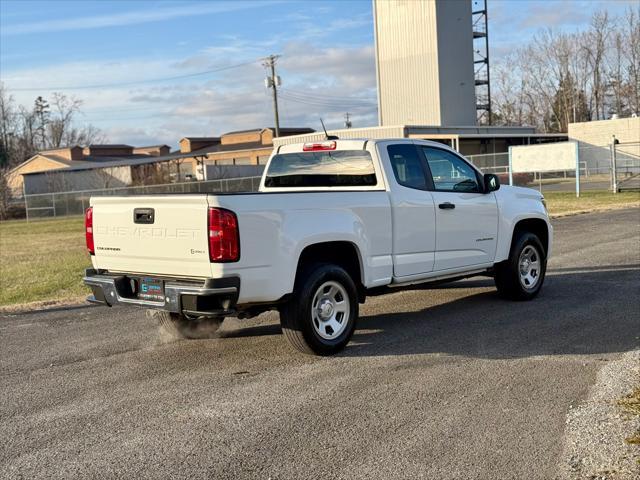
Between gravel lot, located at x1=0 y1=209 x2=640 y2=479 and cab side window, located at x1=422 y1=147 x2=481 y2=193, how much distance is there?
1484 mm

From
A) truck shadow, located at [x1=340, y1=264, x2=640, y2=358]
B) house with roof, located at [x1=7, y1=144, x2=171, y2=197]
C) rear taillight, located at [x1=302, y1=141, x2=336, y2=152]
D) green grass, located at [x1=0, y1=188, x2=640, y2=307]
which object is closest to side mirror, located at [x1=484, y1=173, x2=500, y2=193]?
truck shadow, located at [x1=340, y1=264, x2=640, y2=358]

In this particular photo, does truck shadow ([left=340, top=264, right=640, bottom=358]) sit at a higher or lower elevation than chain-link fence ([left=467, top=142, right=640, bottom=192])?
lower

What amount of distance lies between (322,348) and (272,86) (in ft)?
174

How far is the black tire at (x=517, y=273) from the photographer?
8.79 meters

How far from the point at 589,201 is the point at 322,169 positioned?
22158 mm

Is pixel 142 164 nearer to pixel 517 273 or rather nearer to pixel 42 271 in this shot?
pixel 42 271

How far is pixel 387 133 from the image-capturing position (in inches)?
1854

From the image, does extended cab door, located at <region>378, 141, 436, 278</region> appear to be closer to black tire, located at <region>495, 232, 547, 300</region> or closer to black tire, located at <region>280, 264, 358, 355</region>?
black tire, located at <region>280, 264, 358, 355</region>

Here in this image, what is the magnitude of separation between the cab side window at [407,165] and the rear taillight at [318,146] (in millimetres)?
633

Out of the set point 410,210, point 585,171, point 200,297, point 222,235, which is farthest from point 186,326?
point 585,171

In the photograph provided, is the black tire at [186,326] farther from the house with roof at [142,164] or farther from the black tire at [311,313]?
the house with roof at [142,164]

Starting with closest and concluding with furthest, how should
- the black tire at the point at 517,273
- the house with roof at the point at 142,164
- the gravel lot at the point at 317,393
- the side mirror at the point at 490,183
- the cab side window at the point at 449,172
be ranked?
the gravel lot at the point at 317,393 < the cab side window at the point at 449,172 < the side mirror at the point at 490,183 < the black tire at the point at 517,273 < the house with roof at the point at 142,164

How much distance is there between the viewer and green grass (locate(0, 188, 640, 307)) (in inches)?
469

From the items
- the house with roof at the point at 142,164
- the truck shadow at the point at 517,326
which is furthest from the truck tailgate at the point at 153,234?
the house with roof at the point at 142,164
